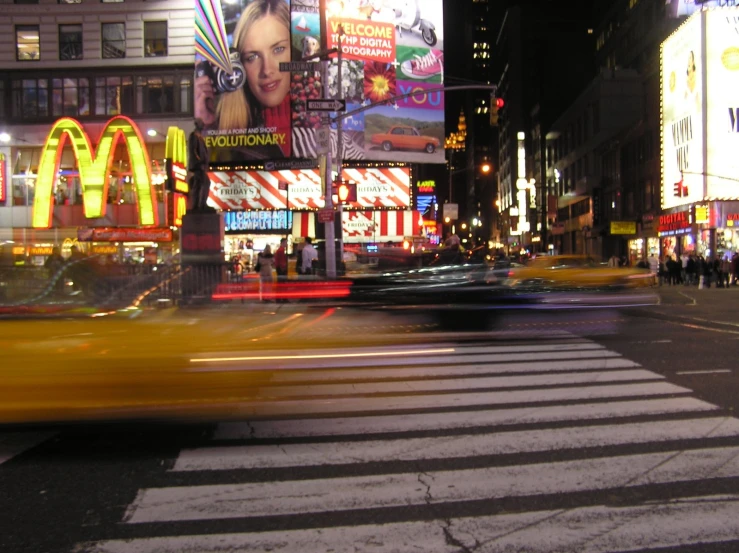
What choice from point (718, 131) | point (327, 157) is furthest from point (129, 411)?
point (718, 131)

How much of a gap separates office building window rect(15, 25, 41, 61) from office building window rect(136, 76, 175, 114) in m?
6.12

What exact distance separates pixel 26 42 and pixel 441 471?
1685 inches

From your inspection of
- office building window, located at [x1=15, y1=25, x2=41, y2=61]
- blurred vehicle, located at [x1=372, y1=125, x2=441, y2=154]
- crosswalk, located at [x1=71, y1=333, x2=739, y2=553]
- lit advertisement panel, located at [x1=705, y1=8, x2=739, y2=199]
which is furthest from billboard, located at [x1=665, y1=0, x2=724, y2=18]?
crosswalk, located at [x1=71, y1=333, x2=739, y2=553]

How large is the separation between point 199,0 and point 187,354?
3854cm

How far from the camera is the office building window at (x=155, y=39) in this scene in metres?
40.1

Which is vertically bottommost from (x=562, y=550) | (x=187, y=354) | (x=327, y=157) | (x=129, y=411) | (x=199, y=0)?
(x=562, y=550)

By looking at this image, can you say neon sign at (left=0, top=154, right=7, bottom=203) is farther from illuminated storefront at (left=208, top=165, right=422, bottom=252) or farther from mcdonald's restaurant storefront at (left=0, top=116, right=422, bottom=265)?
illuminated storefront at (left=208, top=165, right=422, bottom=252)

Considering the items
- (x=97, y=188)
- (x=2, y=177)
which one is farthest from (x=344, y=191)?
(x=2, y=177)

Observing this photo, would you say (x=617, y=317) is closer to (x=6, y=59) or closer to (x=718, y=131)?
(x=718, y=131)

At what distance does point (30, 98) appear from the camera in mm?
40156

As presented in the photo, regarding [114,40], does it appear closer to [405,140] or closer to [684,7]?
[405,140]

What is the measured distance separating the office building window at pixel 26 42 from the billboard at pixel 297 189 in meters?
12.1

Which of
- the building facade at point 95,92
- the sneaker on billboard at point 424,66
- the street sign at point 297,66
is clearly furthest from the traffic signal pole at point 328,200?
the sneaker on billboard at point 424,66

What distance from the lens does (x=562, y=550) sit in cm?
405
